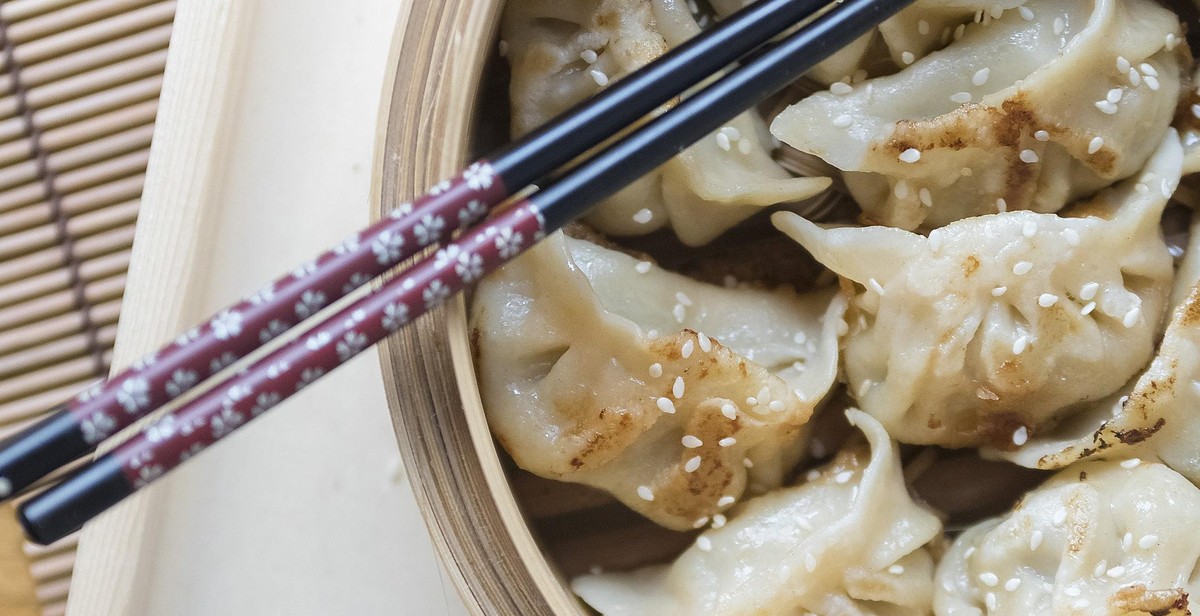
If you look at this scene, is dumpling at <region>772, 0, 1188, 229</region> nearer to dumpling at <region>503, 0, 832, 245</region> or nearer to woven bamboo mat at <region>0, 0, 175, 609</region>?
dumpling at <region>503, 0, 832, 245</region>

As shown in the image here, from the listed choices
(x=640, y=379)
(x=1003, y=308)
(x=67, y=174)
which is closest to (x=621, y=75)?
(x=640, y=379)

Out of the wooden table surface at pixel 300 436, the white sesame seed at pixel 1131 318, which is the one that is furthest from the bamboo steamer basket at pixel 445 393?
the white sesame seed at pixel 1131 318

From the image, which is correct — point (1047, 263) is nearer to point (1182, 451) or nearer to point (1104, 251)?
point (1104, 251)

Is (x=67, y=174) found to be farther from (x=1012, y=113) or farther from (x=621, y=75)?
(x=1012, y=113)

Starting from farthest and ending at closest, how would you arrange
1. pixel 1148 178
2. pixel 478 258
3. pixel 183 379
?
pixel 1148 178 → pixel 478 258 → pixel 183 379

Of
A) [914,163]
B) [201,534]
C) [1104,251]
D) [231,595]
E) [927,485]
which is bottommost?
[927,485]

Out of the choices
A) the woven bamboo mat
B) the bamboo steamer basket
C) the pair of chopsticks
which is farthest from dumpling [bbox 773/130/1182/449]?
the woven bamboo mat

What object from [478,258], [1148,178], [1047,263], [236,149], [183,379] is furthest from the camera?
[236,149]

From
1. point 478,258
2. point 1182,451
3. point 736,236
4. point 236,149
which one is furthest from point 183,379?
point 1182,451
